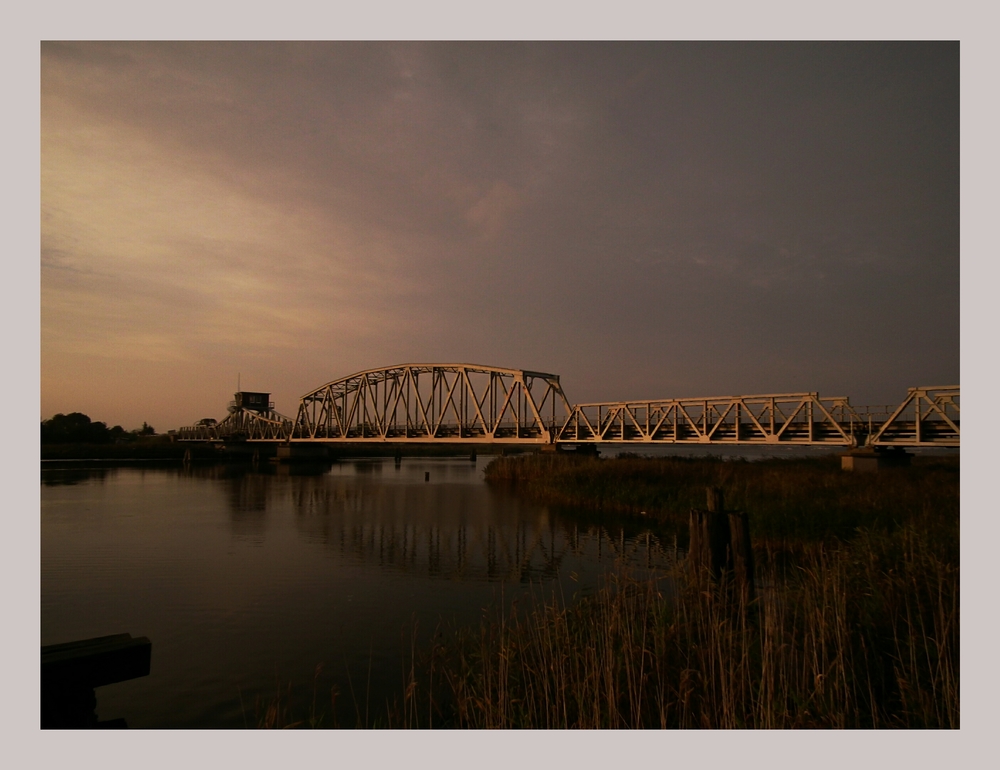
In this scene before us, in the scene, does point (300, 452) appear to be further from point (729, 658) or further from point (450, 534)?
point (729, 658)

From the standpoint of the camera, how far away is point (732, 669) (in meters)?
5.50

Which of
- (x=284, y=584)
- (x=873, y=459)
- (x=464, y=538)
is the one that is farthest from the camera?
(x=873, y=459)

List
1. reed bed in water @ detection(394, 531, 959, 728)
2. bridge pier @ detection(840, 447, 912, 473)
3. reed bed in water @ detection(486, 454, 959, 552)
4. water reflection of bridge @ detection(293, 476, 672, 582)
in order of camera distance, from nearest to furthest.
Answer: reed bed in water @ detection(394, 531, 959, 728) < reed bed in water @ detection(486, 454, 959, 552) < water reflection of bridge @ detection(293, 476, 672, 582) < bridge pier @ detection(840, 447, 912, 473)

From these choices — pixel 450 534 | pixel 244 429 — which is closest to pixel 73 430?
pixel 244 429

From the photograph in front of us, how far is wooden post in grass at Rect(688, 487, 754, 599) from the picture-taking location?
25.7 ft

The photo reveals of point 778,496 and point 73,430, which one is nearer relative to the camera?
point 778,496

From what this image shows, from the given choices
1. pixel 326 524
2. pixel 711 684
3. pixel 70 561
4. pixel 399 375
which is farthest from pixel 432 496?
pixel 399 375

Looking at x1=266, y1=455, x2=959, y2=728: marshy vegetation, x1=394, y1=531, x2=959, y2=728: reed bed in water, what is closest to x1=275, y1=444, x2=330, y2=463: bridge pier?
x1=266, y1=455, x2=959, y2=728: marshy vegetation

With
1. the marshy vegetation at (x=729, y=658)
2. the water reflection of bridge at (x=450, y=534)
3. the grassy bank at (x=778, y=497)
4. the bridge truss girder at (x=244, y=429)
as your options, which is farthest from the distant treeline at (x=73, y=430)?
the marshy vegetation at (x=729, y=658)

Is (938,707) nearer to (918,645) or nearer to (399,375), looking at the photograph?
(918,645)

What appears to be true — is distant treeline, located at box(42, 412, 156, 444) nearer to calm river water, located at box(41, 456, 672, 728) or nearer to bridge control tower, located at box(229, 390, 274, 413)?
bridge control tower, located at box(229, 390, 274, 413)

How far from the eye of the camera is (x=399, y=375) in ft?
254

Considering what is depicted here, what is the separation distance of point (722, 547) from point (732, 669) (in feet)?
9.23

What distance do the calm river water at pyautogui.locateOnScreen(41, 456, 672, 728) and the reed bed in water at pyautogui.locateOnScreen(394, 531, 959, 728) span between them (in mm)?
1684
